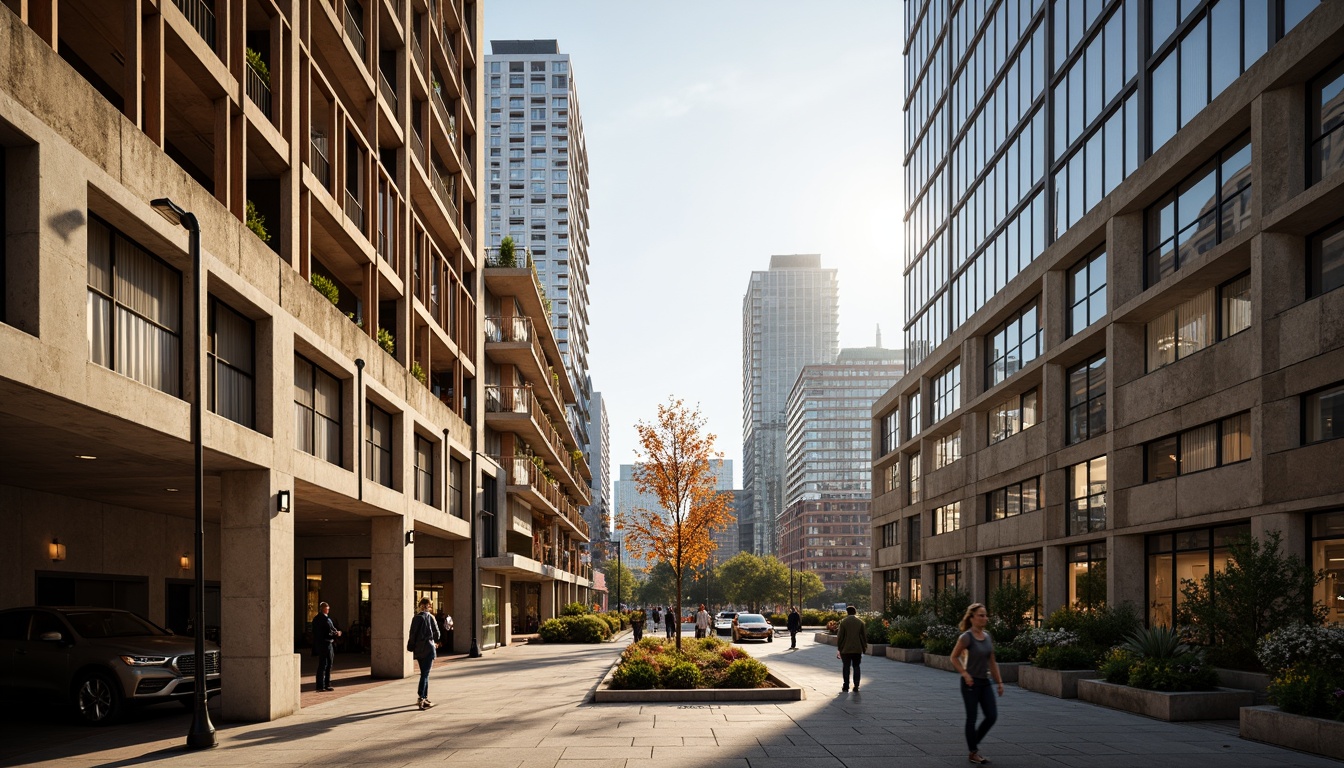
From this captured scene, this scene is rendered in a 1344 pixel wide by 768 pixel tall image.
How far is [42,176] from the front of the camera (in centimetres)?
1078

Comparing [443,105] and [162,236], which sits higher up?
[443,105]

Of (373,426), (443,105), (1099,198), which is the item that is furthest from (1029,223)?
(373,426)

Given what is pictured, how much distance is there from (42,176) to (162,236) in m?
2.77

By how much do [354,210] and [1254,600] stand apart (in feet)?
69.7

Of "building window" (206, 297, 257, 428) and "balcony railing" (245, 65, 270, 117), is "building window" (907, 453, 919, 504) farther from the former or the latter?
"building window" (206, 297, 257, 428)

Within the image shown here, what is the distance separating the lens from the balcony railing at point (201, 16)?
16.5 meters

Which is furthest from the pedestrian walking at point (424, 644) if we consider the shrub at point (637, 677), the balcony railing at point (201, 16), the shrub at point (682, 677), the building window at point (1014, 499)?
the building window at point (1014, 499)

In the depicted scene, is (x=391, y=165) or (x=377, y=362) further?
(x=391, y=165)

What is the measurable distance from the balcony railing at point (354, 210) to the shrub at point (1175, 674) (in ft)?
63.0


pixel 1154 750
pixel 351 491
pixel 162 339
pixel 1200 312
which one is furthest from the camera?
pixel 1200 312

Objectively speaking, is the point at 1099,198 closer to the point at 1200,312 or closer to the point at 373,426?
the point at 1200,312

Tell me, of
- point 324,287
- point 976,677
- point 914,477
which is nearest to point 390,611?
point 324,287

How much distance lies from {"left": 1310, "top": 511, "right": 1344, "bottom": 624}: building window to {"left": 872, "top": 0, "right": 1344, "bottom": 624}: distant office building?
6 cm

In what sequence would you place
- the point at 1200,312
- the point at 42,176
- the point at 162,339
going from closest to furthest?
the point at 42,176, the point at 162,339, the point at 1200,312
